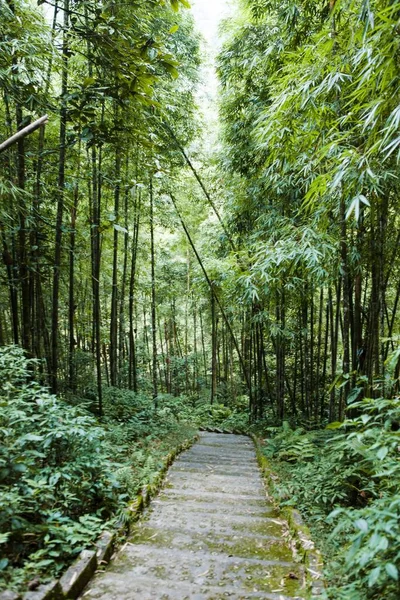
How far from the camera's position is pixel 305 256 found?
12.1 feet

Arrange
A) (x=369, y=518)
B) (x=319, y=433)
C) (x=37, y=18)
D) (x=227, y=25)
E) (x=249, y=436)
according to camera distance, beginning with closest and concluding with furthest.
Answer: (x=369, y=518)
(x=37, y=18)
(x=319, y=433)
(x=227, y=25)
(x=249, y=436)

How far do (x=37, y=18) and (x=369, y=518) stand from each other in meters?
4.17

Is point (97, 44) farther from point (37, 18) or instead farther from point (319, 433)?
point (319, 433)

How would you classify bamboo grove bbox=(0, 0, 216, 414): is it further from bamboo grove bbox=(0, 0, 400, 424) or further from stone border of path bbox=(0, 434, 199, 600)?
stone border of path bbox=(0, 434, 199, 600)

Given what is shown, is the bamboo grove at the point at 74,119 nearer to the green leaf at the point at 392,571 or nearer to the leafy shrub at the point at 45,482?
the leafy shrub at the point at 45,482

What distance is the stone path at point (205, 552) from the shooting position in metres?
1.94

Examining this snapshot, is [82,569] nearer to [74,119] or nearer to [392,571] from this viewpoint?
[392,571]

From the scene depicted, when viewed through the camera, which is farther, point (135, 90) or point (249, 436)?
point (249, 436)

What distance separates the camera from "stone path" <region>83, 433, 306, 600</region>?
194 cm

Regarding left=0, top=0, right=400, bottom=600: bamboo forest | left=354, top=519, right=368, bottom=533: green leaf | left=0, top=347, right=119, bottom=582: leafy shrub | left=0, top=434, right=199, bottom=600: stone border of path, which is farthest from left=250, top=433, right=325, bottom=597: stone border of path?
left=0, top=347, right=119, bottom=582: leafy shrub

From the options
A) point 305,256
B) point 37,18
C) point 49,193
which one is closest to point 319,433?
point 305,256

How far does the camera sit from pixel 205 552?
7.69 feet

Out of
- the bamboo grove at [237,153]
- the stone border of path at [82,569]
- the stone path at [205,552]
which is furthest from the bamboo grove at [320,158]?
the stone border of path at [82,569]

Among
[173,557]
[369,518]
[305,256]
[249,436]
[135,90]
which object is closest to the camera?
[369,518]
